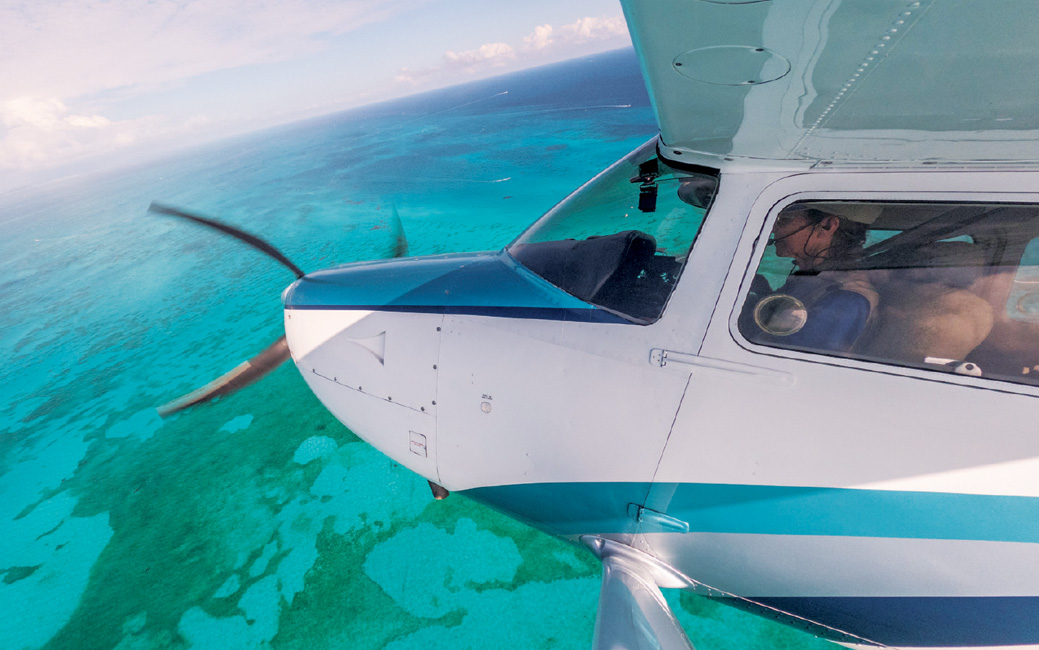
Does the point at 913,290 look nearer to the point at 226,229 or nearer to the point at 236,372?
the point at 236,372

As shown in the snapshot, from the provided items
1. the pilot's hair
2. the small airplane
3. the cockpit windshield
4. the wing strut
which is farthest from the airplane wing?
the wing strut

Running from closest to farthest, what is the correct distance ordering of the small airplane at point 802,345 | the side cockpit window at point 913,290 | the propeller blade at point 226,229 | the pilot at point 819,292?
the small airplane at point 802,345 < the side cockpit window at point 913,290 < the pilot at point 819,292 < the propeller blade at point 226,229

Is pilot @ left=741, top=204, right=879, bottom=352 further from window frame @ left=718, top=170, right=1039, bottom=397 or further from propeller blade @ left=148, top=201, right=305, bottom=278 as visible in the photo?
propeller blade @ left=148, top=201, right=305, bottom=278

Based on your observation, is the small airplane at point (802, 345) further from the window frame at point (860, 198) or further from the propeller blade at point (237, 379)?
the propeller blade at point (237, 379)

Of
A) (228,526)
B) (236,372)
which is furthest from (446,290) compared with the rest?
(228,526)

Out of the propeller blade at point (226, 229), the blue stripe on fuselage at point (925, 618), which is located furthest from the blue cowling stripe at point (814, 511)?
the propeller blade at point (226, 229)

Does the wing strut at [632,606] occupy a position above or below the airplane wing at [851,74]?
below

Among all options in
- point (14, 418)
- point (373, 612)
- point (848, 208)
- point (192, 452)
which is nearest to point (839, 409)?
point (848, 208)
